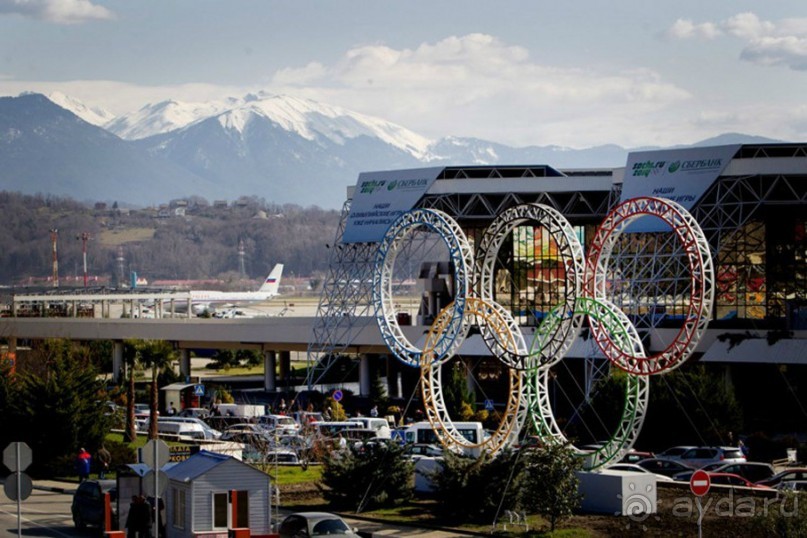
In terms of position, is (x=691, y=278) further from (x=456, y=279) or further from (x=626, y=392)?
(x=456, y=279)

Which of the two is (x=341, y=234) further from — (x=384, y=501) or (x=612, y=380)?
(x=384, y=501)

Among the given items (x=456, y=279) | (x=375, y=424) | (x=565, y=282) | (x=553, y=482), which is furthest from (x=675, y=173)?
(x=553, y=482)

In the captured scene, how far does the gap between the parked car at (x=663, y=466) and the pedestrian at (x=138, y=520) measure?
55.3 ft

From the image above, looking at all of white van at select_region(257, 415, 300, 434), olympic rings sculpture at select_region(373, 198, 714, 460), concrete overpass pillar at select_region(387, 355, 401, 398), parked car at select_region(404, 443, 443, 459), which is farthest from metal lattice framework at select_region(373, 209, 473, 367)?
concrete overpass pillar at select_region(387, 355, 401, 398)

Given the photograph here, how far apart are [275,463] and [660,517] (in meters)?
14.8

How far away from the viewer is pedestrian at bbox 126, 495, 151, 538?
30375mm

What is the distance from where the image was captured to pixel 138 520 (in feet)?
99.7

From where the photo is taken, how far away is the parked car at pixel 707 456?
147 ft

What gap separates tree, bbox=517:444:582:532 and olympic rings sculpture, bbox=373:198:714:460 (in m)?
2.62

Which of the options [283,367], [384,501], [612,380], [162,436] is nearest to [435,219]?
[612,380]

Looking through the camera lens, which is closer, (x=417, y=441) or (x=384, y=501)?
(x=384, y=501)

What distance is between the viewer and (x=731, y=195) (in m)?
64.2

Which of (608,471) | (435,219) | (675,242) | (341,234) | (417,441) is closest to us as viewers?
(608,471)

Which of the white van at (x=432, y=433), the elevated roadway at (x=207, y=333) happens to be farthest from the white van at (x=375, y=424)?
the elevated roadway at (x=207, y=333)
